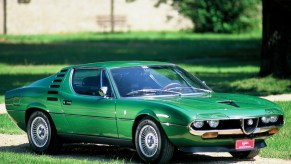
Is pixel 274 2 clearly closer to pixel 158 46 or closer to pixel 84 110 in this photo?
pixel 84 110

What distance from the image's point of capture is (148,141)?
445 inches

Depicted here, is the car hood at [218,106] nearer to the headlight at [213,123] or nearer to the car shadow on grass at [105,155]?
the headlight at [213,123]

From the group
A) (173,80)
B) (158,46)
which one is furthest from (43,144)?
(158,46)

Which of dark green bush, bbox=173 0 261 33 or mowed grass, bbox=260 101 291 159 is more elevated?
mowed grass, bbox=260 101 291 159

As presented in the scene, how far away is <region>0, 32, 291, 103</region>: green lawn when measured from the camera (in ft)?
Result: 83.5

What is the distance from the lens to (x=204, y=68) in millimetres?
32719

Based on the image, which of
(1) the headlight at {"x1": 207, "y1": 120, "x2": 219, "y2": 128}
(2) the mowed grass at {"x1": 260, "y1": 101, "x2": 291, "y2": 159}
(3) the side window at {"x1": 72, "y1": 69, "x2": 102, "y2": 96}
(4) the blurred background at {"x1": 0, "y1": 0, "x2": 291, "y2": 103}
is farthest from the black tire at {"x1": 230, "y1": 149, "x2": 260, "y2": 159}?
(4) the blurred background at {"x1": 0, "y1": 0, "x2": 291, "y2": 103}

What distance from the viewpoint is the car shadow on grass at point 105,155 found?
1196cm

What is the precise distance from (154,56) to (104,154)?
25.5m

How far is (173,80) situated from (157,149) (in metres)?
1.42

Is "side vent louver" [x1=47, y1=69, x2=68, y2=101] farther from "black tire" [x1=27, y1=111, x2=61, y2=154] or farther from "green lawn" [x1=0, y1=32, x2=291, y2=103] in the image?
"green lawn" [x1=0, y1=32, x2=291, y2=103]

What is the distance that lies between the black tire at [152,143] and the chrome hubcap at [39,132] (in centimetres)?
177

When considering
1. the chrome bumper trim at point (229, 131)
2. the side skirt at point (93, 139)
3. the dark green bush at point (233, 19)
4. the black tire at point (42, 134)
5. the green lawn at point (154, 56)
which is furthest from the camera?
the dark green bush at point (233, 19)

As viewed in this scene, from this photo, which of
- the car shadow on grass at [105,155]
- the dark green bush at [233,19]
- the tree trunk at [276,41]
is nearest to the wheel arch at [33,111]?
the car shadow on grass at [105,155]
